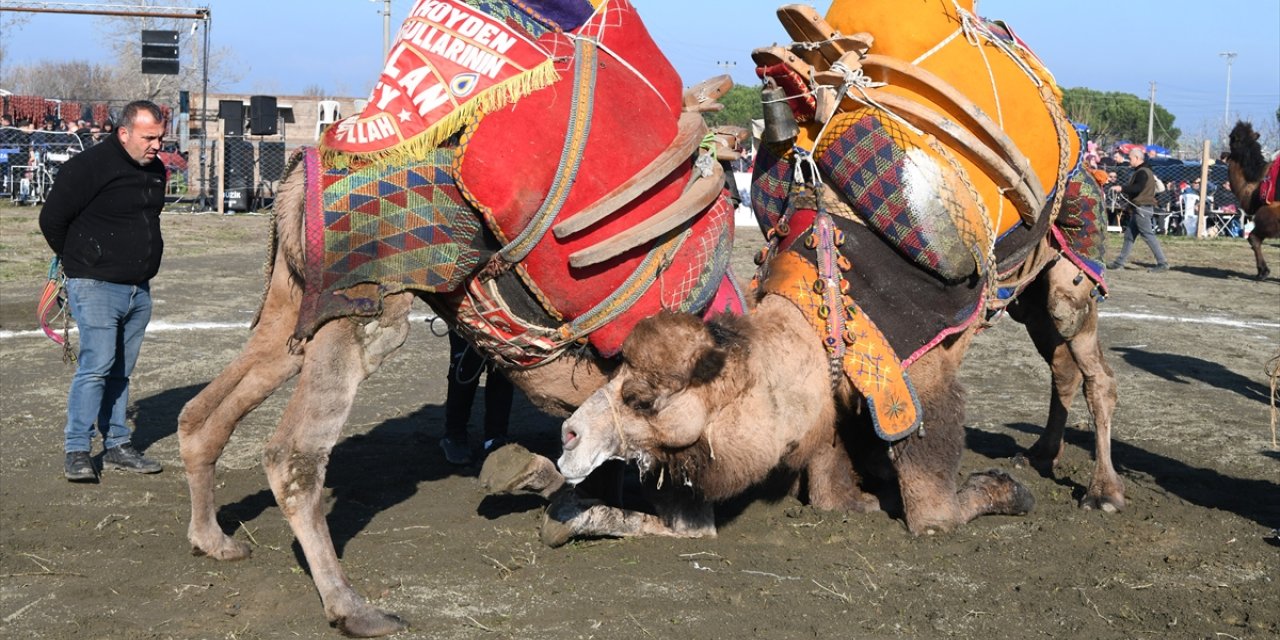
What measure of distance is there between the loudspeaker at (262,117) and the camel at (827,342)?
22223 millimetres

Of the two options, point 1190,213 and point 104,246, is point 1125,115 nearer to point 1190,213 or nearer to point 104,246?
point 1190,213

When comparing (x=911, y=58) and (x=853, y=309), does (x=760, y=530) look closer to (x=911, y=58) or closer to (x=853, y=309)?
(x=853, y=309)

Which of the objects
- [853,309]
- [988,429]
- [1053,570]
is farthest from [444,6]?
[988,429]

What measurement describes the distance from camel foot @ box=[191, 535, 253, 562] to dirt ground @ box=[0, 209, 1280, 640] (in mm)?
52

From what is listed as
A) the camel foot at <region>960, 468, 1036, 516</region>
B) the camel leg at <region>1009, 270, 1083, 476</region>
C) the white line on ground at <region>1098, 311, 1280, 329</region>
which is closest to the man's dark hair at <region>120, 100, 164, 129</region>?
the camel foot at <region>960, 468, 1036, 516</region>

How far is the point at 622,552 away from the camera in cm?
506

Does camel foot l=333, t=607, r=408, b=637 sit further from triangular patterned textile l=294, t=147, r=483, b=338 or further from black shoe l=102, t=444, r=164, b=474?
black shoe l=102, t=444, r=164, b=474

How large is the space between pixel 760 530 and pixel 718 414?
1263 mm

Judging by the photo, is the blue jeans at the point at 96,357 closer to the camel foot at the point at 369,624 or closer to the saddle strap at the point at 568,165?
the camel foot at the point at 369,624

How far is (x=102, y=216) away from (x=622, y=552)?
11.1 ft

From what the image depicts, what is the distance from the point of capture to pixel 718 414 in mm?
4309

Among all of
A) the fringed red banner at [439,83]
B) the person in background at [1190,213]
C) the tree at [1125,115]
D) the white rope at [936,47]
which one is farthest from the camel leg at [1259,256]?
the tree at [1125,115]

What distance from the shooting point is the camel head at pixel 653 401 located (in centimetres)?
410

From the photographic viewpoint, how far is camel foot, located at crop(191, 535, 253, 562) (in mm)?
4945
